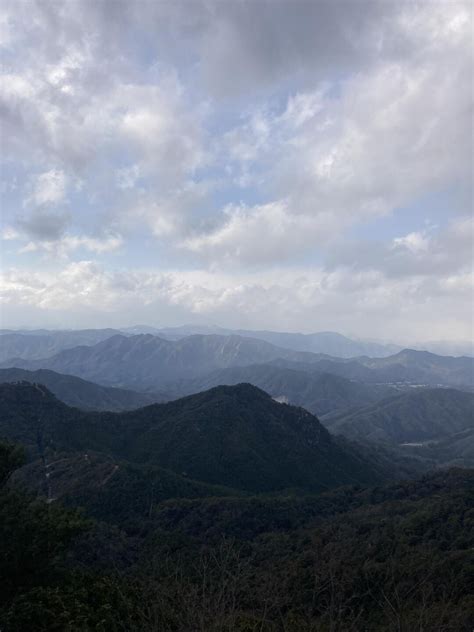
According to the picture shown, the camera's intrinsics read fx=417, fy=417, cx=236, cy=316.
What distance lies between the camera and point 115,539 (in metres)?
45.5

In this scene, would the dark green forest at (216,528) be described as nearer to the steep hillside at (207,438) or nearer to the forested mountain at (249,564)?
the forested mountain at (249,564)

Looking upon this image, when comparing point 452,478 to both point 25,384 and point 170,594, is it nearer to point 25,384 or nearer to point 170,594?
point 170,594

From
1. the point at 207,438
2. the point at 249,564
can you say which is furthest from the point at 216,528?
the point at 207,438

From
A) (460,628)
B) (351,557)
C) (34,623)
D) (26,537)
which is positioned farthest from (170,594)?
(351,557)

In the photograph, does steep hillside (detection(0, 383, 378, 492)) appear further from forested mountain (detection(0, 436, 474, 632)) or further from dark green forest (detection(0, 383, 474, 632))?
forested mountain (detection(0, 436, 474, 632))

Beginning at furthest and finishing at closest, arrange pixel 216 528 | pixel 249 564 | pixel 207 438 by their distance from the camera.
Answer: pixel 207 438 → pixel 216 528 → pixel 249 564

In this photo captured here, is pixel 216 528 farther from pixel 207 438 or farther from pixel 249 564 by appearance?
pixel 207 438

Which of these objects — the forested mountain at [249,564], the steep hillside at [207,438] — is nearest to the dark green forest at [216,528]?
the forested mountain at [249,564]

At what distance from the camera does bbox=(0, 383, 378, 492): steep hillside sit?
90.6m

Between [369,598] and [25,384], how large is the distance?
103 metres

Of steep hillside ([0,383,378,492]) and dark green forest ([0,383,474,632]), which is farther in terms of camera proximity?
steep hillside ([0,383,378,492])

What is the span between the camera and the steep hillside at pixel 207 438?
3565 inches

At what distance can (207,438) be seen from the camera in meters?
99.8

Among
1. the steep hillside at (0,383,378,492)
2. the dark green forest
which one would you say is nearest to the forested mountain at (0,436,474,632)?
the dark green forest
